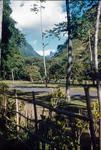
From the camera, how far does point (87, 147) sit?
35.6 feet

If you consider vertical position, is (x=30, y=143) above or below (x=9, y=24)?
below

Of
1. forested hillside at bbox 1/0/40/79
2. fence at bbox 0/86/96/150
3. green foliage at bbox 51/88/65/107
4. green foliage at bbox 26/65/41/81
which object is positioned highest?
forested hillside at bbox 1/0/40/79

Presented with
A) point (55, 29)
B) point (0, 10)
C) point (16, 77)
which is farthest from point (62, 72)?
point (0, 10)

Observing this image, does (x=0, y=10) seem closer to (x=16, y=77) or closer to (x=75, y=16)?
(x=75, y=16)

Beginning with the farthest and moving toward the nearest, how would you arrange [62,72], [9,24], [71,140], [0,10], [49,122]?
[62,72]
[9,24]
[0,10]
[49,122]
[71,140]

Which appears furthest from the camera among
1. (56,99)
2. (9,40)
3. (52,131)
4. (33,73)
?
(33,73)

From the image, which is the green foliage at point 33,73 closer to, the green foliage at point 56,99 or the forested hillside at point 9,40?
the forested hillside at point 9,40

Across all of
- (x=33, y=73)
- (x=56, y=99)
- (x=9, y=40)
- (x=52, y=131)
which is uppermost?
(x=9, y=40)

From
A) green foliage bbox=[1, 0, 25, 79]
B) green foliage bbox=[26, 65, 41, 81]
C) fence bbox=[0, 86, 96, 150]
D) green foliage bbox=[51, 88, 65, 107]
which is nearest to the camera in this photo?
fence bbox=[0, 86, 96, 150]

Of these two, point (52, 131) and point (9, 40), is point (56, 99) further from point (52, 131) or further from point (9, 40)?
point (9, 40)

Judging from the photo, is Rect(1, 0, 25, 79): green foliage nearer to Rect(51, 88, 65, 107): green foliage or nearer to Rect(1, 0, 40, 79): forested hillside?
Rect(1, 0, 40, 79): forested hillside

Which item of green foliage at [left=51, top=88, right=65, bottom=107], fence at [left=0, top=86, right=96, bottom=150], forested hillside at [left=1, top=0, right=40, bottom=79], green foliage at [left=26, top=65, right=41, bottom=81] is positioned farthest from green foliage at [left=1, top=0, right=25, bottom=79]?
fence at [left=0, top=86, right=96, bottom=150]

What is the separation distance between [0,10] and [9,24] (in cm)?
2919

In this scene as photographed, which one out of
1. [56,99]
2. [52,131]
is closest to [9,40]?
[56,99]
